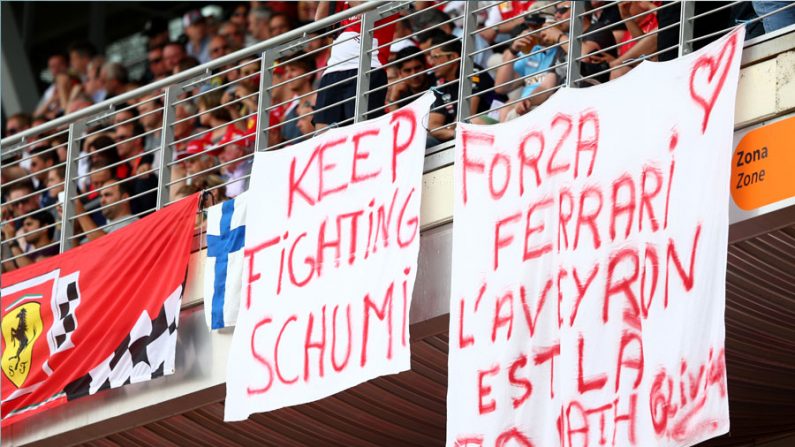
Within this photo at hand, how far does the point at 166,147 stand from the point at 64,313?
45.7 inches

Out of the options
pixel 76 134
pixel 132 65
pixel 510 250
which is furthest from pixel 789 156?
pixel 132 65

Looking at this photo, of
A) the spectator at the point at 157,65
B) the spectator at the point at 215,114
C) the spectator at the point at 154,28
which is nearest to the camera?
the spectator at the point at 215,114

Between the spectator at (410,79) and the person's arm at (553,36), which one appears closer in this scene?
the person's arm at (553,36)

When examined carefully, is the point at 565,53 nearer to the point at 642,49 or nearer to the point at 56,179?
the point at 642,49

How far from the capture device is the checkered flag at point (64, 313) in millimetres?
10227

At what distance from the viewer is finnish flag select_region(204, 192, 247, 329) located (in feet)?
30.2

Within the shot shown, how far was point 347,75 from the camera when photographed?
9.41m

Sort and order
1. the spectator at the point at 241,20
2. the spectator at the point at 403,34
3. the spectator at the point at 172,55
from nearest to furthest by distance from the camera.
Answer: the spectator at the point at 403,34 < the spectator at the point at 241,20 < the spectator at the point at 172,55

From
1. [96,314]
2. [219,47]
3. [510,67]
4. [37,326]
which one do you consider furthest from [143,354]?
[219,47]

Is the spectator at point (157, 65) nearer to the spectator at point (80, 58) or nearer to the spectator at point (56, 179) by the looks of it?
the spectator at point (80, 58)

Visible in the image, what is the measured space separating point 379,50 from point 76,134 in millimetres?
2349

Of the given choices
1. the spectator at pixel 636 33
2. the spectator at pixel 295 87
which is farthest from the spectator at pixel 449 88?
the spectator at pixel 295 87

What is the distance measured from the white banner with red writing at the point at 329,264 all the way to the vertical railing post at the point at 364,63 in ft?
0.82

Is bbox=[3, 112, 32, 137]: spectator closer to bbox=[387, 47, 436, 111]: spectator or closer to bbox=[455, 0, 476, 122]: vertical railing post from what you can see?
bbox=[387, 47, 436, 111]: spectator
